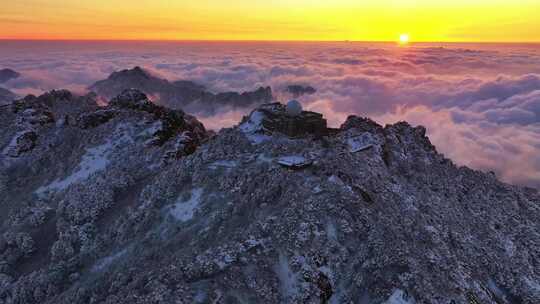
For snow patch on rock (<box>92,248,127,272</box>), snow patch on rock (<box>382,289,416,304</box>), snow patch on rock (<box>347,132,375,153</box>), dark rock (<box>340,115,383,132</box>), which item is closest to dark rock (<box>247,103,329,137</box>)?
dark rock (<box>340,115,383,132</box>)

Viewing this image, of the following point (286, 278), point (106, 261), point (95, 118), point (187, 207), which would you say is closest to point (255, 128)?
point (187, 207)

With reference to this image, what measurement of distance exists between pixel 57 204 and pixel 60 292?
56.9ft

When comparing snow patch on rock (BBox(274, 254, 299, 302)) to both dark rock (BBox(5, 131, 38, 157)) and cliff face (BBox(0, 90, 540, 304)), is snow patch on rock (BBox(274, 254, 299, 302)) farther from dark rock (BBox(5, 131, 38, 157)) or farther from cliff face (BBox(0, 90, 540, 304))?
dark rock (BBox(5, 131, 38, 157))

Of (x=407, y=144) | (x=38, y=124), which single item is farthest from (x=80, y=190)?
(x=407, y=144)

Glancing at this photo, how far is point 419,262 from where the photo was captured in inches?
1275

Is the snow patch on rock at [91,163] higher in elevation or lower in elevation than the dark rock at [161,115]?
lower

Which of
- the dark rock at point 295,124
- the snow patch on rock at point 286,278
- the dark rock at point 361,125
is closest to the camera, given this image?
the snow patch on rock at point 286,278

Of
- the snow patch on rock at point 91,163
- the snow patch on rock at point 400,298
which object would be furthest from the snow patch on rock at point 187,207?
the snow patch on rock at point 400,298

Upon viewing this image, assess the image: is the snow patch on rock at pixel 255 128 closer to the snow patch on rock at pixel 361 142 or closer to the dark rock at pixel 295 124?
the dark rock at pixel 295 124

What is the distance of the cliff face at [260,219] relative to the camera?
3044cm

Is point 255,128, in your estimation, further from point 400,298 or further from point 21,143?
point 21,143

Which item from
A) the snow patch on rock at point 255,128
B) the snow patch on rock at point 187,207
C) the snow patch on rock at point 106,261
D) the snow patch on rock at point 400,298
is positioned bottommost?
the snow patch on rock at point 106,261

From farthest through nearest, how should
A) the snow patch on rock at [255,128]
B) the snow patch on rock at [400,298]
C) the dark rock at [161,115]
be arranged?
1. the dark rock at [161,115]
2. the snow patch on rock at [255,128]
3. the snow patch on rock at [400,298]

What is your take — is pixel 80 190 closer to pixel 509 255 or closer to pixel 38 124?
pixel 38 124
